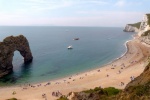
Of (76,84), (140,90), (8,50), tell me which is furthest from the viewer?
(8,50)

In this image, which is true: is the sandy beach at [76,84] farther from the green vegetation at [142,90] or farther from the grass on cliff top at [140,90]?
the green vegetation at [142,90]

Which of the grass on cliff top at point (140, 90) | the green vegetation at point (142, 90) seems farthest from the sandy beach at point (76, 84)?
the green vegetation at point (142, 90)

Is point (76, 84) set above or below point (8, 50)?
below

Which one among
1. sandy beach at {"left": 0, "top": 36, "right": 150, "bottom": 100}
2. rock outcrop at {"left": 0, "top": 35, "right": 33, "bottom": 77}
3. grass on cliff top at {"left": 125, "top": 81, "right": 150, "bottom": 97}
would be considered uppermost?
grass on cliff top at {"left": 125, "top": 81, "right": 150, "bottom": 97}

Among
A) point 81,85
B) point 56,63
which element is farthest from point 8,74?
point 81,85

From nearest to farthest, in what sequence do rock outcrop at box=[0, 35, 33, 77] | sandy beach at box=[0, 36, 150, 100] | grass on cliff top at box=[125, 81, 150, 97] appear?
grass on cliff top at box=[125, 81, 150, 97] → sandy beach at box=[0, 36, 150, 100] → rock outcrop at box=[0, 35, 33, 77]

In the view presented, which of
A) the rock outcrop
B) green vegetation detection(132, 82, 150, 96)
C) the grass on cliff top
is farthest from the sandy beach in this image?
green vegetation detection(132, 82, 150, 96)

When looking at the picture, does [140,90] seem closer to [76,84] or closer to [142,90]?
[142,90]

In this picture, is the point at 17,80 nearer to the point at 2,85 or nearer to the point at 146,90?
the point at 2,85

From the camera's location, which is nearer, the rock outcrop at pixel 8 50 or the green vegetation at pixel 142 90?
the green vegetation at pixel 142 90

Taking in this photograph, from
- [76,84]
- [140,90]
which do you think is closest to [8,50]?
[76,84]

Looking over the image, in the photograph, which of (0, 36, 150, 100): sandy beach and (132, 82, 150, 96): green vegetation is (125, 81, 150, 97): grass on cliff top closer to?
(132, 82, 150, 96): green vegetation
